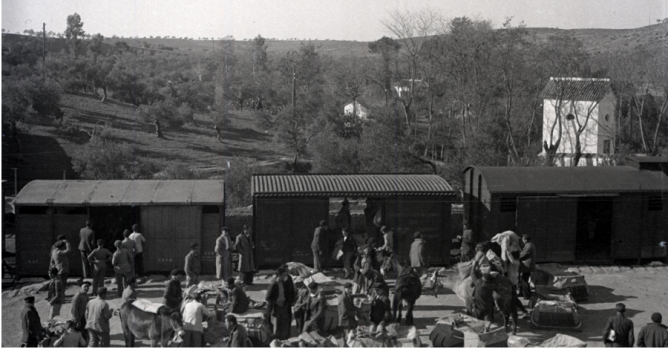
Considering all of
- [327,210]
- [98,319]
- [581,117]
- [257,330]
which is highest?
[581,117]

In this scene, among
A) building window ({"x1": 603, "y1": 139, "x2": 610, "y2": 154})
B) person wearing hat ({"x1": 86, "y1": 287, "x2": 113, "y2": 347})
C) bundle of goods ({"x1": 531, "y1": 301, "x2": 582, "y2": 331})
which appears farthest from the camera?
building window ({"x1": 603, "y1": 139, "x2": 610, "y2": 154})

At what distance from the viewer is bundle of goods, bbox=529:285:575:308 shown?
1544 centimetres

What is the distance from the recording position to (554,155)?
40.2 metres

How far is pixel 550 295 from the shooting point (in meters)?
15.7

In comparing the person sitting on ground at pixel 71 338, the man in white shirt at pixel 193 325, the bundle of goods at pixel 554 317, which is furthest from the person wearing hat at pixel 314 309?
the bundle of goods at pixel 554 317

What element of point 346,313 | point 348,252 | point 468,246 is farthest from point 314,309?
point 468,246

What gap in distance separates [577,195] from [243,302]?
10.7 metres

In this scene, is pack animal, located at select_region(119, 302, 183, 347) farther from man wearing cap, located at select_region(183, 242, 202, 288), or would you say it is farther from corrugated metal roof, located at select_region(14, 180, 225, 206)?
corrugated metal roof, located at select_region(14, 180, 225, 206)

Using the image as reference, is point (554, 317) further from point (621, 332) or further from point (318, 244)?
point (318, 244)

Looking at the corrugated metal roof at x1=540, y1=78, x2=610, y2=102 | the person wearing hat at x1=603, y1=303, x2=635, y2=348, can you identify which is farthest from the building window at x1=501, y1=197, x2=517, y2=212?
the corrugated metal roof at x1=540, y1=78, x2=610, y2=102

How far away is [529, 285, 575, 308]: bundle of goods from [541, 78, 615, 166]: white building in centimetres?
2524

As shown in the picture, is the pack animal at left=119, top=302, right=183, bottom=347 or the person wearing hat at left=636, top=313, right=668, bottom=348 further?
the pack animal at left=119, top=302, right=183, bottom=347

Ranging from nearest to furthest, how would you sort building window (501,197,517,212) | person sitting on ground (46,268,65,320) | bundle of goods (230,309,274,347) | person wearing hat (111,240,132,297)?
bundle of goods (230,309,274,347) < person sitting on ground (46,268,65,320) < person wearing hat (111,240,132,297) < building window (501,197,517,212)

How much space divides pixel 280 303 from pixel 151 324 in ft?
8.09
